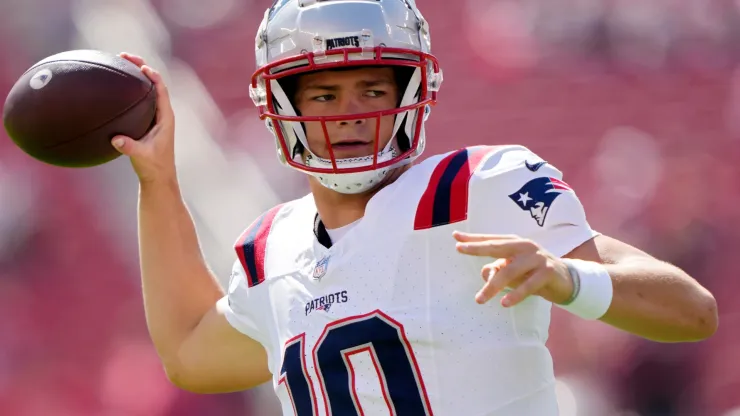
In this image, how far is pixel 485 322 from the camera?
1593 millimetres

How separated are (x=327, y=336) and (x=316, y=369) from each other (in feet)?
0.19

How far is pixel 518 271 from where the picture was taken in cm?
131

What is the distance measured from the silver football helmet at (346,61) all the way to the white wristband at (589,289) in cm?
48

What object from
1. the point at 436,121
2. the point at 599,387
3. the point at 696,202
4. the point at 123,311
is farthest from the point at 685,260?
the point at 123,311

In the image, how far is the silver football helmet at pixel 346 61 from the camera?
1786 mm

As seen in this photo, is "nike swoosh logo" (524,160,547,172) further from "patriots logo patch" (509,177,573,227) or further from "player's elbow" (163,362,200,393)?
"player's elbow" (163,362,200,393)

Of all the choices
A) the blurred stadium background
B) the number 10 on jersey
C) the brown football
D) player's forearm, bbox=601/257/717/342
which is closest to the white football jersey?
the number 10 on jersey

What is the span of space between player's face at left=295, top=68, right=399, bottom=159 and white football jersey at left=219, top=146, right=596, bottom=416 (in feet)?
0.40

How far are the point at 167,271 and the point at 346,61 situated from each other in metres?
0.61

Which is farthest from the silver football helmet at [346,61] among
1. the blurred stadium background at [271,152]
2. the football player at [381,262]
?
the blurred stadium background at [271,152]

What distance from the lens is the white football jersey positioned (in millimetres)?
1577

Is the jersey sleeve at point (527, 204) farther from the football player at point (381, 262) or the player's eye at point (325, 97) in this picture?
the player's eye at point (325, 97)

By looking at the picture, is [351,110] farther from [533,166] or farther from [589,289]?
[589,289]

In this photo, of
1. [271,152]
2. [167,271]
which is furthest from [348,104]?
[271,152]
